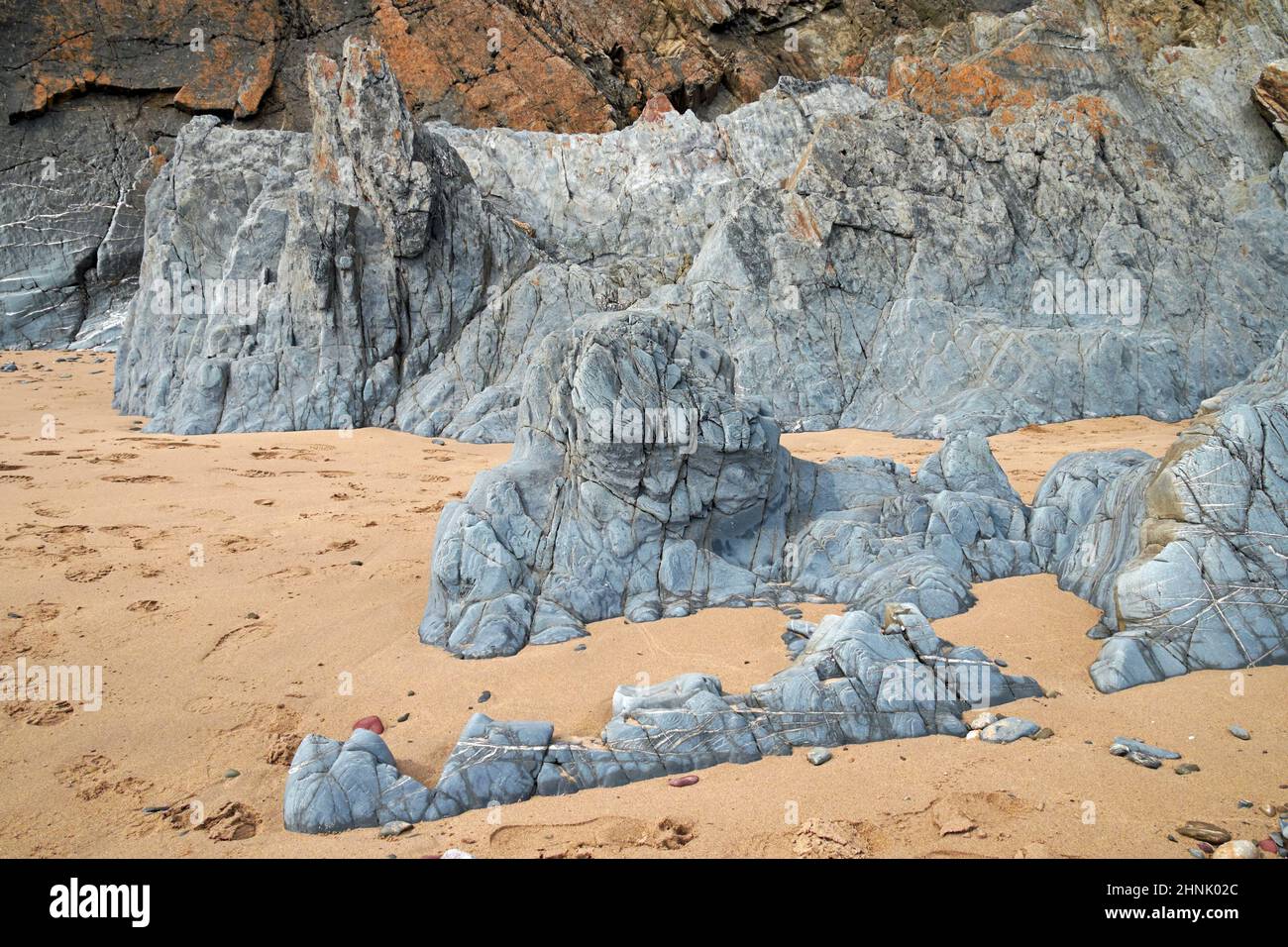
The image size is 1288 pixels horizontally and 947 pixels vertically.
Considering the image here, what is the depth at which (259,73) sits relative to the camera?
23.5 metres

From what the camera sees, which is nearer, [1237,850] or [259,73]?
[1237,850]

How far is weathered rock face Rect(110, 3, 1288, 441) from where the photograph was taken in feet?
40.2

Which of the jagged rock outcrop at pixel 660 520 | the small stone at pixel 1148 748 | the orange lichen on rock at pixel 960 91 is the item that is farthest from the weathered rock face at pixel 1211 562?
the orange lichen on rock at pixel 960 91

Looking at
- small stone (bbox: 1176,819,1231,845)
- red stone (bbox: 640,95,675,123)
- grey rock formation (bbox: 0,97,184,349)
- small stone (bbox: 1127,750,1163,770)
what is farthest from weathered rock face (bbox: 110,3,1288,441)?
small stone (bbox: 1176,819,1231,845)

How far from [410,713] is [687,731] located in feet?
4.71

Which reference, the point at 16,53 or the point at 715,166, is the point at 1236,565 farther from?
the point at 16,53

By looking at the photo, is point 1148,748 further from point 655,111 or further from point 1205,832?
point 655,111

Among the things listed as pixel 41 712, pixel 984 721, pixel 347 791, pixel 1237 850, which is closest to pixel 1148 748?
pixel 984 721

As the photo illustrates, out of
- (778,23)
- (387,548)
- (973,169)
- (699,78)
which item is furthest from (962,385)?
(778,23)

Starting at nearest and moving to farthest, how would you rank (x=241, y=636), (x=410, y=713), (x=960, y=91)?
(x=410, y=713) < (x=241, y=636) < (x=960, y=91)

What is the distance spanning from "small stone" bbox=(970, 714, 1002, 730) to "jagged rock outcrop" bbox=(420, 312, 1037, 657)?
4.00 ft

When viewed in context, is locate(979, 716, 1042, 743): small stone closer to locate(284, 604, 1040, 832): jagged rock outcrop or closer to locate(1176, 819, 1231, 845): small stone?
locate(284, 604, 1040, 832): jagged rock outcrop

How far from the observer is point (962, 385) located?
12234 mm
